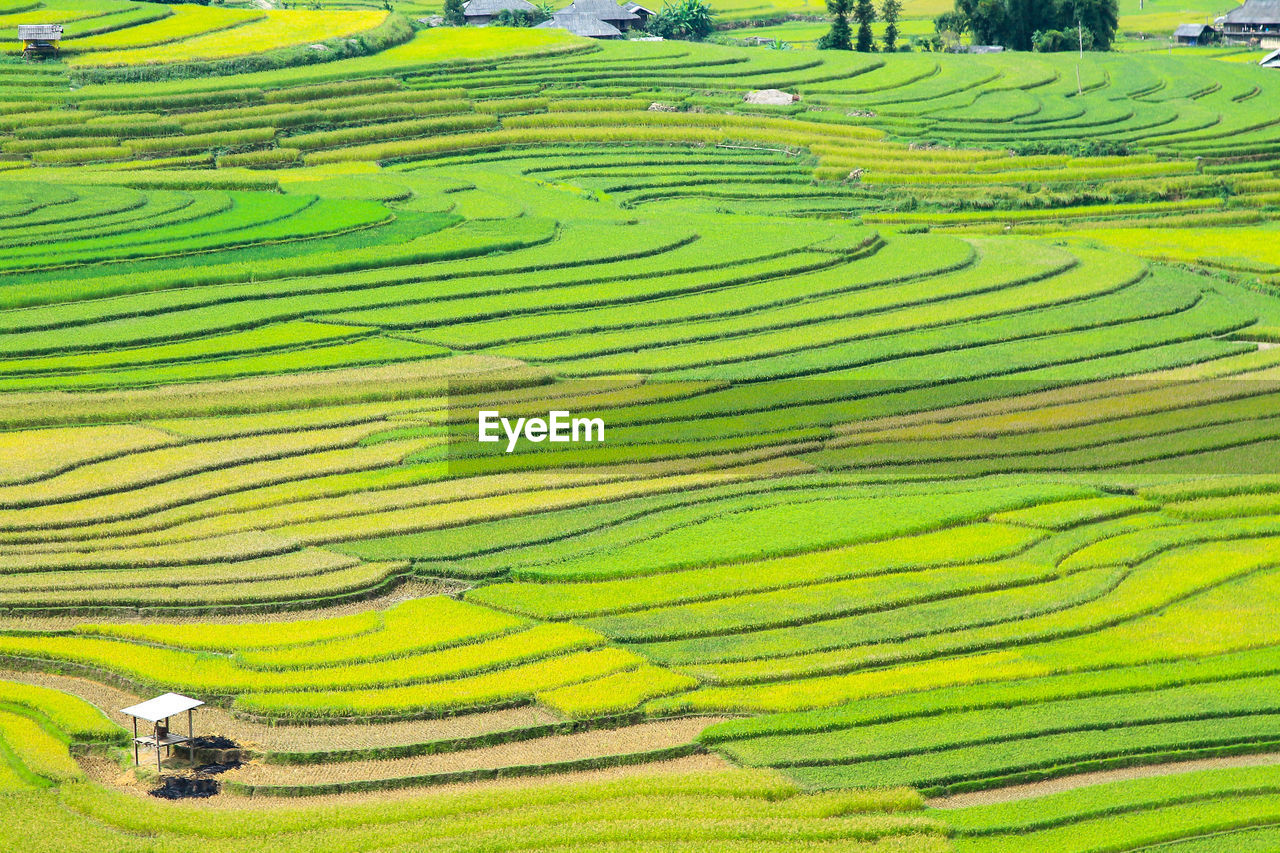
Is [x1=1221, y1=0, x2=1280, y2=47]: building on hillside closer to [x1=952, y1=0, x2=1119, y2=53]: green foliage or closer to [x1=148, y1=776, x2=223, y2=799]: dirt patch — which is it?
[x1=952, y1=0, x2=1119, y2=53]: green foliage

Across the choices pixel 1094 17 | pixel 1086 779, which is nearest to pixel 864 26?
pixel 1094 17

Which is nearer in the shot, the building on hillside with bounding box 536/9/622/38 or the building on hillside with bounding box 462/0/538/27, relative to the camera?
the building on hillside with bounding box 536/9/622/38

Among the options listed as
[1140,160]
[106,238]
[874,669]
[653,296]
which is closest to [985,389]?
[653,296]

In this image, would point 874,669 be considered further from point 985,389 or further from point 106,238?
point 106,238

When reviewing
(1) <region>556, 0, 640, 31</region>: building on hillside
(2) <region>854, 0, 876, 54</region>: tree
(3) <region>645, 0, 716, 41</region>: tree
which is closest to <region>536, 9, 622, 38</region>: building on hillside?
(1) <region>556, 0, 640, 31</region>: building on hillside

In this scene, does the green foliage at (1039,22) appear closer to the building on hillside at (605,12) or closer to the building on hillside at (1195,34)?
the building on hillside at (1195,34)

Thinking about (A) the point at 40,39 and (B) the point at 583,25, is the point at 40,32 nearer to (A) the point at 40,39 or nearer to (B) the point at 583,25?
(A) the point at 40,39
